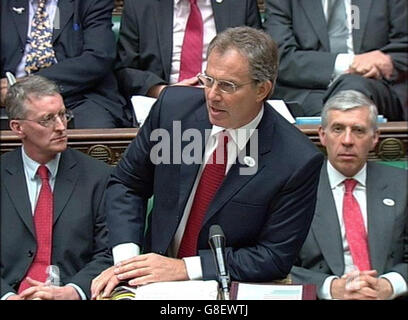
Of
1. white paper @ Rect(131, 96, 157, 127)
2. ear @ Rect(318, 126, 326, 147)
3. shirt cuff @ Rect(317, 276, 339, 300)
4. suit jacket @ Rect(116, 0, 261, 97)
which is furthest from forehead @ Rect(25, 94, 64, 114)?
shirt cuff @ Rect(317, 276, 339, 300)

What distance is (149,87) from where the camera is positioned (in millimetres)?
2350

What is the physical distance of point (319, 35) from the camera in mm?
2393

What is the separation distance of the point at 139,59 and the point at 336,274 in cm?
76

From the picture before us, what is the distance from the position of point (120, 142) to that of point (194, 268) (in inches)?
20.1

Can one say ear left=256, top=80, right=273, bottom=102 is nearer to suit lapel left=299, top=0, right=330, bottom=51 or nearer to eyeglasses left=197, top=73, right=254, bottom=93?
eyeglasses left=197, top=73, right=254, bottom=93

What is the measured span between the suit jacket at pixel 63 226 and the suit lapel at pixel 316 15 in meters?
0.67

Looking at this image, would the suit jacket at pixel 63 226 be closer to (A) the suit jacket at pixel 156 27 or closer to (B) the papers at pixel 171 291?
(B) the papers at pixel 171 291

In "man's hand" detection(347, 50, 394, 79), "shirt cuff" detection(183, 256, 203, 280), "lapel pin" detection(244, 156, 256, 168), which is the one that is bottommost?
"shirt cuff" detection(183, 256, 203, 280)

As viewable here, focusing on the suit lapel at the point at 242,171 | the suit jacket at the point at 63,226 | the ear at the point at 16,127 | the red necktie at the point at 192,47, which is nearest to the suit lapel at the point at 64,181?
the suit jacket at the point at 63,226

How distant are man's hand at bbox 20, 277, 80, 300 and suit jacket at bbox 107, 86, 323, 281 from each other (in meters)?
0.15

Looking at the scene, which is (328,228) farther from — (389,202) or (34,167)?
(34,167)

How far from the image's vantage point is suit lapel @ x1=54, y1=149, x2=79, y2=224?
2.01 metres

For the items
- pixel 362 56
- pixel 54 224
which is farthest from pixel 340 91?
pixel 54 224

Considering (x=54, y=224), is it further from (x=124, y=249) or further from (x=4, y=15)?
(x=4, y=15)
